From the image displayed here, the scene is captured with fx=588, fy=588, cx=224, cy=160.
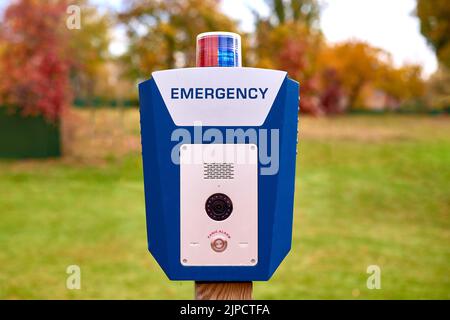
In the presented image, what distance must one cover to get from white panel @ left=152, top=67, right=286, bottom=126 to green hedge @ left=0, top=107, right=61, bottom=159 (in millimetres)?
13300

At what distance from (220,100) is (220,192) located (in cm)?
37

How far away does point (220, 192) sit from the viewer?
94.5 inches

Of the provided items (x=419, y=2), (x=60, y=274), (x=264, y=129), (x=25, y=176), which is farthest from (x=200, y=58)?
(x=419, y=2)

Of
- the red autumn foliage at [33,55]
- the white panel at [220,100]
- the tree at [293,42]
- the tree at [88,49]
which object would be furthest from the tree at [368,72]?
the white panel at [220,100]

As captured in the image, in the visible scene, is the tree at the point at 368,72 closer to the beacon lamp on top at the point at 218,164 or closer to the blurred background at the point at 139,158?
the blurred background at the point at 139,158

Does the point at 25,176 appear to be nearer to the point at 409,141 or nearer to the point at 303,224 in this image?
the point at 303,224

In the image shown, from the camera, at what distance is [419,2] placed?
19.6m

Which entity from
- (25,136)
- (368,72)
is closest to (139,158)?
(25,136)

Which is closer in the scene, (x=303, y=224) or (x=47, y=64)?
(x=303, y=224)

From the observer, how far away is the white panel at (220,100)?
236 cm

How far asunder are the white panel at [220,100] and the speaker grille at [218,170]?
0.17 metres

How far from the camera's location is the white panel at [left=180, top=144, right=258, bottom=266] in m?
2.37

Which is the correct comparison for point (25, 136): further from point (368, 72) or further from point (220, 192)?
point (368, 72)

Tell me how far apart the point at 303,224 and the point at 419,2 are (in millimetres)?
13015
